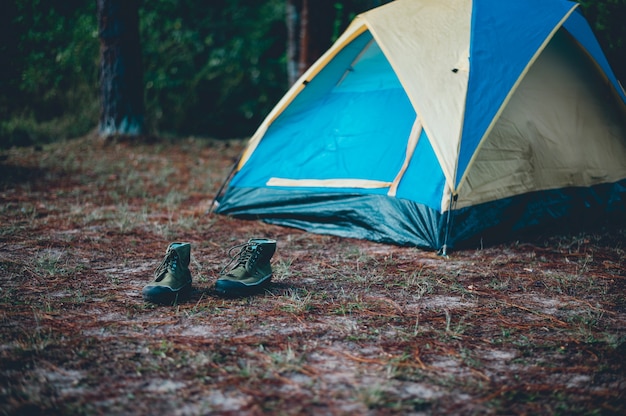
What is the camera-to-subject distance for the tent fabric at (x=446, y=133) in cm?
376

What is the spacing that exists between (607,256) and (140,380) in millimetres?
2889

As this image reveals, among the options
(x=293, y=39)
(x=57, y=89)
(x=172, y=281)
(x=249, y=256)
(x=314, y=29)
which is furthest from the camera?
(x=57, y=89)

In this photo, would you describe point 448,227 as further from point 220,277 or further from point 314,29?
point 314,29

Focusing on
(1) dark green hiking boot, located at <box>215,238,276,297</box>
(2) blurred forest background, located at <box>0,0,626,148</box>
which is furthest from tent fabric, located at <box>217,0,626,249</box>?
(2) blurred forest background, located at <box>0,0,626,148</box>

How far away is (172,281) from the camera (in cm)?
274

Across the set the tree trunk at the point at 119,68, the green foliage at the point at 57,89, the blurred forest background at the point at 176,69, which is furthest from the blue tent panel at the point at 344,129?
the green foliage at the point at 57,89

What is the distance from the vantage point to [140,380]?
1.95 meters

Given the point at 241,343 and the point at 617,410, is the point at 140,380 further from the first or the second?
the point at 617,410

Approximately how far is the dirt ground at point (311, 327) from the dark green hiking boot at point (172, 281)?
0.06m

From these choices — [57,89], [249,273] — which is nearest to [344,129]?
[249,273]

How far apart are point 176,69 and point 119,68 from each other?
289cm

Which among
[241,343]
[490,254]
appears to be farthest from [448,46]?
[241,343]

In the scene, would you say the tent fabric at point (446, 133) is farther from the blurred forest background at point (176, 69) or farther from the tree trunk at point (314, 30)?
the blurred forest background at point (176, 69)

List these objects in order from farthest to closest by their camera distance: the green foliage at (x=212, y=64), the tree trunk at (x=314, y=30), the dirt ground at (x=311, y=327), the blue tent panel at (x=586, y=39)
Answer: the green foliage at (x=212, y=64) → the tree trunk at (x=314, y=30) → the blue tent panel at (x=586, y=39) → the dirt ground at (x=311, y=327)
